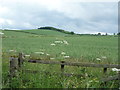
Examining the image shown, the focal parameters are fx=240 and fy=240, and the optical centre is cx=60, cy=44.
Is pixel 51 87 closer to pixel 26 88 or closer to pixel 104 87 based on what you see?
pixel 26 88

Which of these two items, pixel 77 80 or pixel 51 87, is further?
pixel 77 80

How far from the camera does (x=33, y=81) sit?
9.23m

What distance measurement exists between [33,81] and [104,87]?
276 centimetres

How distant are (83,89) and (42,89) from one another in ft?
4.64

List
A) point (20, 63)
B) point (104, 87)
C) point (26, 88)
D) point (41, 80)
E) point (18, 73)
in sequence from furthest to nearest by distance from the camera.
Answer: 1. point (20, 63)
2. point (18, 73)
3. point (41, 80)
4. point (26, 88)
5. point (104, 87)

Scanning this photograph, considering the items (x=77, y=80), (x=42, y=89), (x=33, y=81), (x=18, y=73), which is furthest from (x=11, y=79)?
(x=77, y=80)

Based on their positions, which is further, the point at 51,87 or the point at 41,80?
the point at 41,80

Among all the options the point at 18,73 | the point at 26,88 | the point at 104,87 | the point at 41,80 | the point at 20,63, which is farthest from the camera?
the point at 20,63

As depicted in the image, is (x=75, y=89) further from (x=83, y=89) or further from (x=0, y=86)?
(x=0, y=86)

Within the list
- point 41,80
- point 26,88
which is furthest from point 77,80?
point 26,88

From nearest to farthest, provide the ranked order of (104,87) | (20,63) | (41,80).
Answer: (104,87) → (41,80) → (20,63)

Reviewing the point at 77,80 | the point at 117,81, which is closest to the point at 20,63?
the point at 77,80

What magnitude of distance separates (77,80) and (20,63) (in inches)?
114

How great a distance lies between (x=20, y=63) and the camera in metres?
11.1
